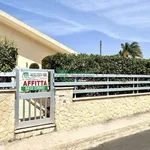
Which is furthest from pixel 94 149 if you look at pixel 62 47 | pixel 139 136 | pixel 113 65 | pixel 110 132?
pixel 62 47

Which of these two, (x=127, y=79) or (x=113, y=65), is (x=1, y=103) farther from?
(x=127, y=79)

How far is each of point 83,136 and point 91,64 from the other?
10.3ft

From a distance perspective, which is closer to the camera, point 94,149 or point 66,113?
point 94,149

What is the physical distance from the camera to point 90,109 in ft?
27.0

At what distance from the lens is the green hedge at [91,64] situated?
896cm

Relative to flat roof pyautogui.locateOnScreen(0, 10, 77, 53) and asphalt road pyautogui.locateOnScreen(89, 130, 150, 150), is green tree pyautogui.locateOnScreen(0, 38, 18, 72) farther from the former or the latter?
flat roof pyautogui.locateOnScreen(0, 10, 77, 53)

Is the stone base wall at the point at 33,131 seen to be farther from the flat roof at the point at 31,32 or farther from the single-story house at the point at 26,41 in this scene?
the flat roof at the point at 31,32

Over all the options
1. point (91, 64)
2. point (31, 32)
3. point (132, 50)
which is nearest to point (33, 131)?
A: point (91, 64)

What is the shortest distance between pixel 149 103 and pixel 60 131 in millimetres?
5137

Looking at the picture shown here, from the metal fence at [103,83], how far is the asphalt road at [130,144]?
2101 mm

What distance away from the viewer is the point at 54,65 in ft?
31.4

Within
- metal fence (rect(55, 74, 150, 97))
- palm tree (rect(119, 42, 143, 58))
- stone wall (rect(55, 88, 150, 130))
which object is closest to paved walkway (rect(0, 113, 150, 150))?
stone wall (rect(55, 88, 150, 130))

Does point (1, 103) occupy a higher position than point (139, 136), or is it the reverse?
point (1, 103)

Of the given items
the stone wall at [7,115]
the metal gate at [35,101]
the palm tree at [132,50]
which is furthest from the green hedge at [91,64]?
the palm tree at [132,50]
